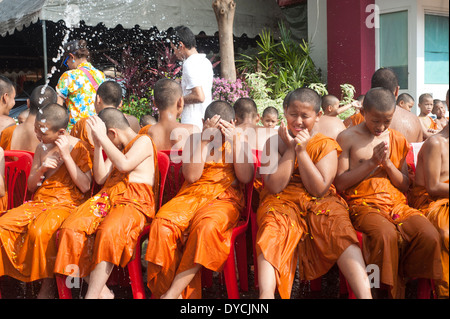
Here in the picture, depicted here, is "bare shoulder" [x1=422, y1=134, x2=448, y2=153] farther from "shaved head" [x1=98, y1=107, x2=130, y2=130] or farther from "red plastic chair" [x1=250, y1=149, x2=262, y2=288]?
"shaved head" [x1=98, y1=107, x2=130, y2=130]

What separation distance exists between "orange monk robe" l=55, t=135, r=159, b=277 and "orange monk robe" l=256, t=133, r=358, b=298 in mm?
900

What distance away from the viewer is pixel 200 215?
3795mm

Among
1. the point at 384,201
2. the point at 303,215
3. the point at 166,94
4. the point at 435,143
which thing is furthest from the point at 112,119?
the point at 435,143

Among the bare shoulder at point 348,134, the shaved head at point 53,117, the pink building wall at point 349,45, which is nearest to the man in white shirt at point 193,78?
the shaved head at point 53,117

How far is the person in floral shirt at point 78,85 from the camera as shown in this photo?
19.5 ft

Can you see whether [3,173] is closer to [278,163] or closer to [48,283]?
[48,283]

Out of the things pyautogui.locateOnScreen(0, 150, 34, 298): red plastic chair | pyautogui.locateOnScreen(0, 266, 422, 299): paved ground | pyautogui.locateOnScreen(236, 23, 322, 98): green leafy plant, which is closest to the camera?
pyautogui.locateOnScreen(0, 266, 422, 299): paved ground

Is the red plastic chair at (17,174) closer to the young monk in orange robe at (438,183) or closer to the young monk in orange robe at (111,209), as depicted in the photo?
the young monk in orange robe at (111,209)

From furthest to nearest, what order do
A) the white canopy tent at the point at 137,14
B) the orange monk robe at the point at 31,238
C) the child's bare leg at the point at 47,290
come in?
the white canopy tent at the point at 137,14, the child's bare leg at the point at 47,290, the orange monk robe at the point at 31,238

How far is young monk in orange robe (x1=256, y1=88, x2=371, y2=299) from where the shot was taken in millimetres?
3412

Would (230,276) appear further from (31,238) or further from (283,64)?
(283,64)

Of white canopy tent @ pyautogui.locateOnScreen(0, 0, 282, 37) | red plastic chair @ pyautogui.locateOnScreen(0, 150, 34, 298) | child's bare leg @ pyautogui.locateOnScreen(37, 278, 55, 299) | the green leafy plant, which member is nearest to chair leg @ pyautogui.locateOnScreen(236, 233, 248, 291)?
child's bare leg @ pyautogui.locateOnScreen(37, 278, 55, 299)

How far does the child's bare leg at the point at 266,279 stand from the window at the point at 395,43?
7642 mm

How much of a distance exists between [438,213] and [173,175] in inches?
82.2
